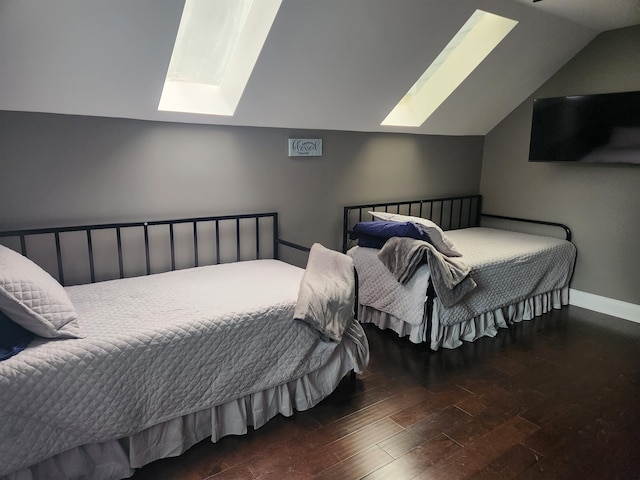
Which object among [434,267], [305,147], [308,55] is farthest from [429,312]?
[308,55]

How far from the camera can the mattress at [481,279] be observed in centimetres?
279

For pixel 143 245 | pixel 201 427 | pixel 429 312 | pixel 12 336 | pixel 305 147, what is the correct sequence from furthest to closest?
pixel 305 147, pixel 429 312, pixel 143 245, pixel 201 427, pixel 12 336

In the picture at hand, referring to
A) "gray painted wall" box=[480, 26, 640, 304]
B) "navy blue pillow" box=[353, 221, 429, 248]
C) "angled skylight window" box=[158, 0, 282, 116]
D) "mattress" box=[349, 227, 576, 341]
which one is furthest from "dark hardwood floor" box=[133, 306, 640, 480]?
"angled skylight window" box=[158, 0, 282, 116]

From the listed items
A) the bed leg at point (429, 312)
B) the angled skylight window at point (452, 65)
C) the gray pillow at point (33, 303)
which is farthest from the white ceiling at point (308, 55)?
the bed leg at point (429, 312)

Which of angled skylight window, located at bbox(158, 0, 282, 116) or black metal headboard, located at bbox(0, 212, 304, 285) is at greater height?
angled skylight window, located at bbox(158, 0, 282, 116)

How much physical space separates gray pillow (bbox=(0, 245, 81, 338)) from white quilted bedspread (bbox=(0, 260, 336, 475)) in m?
0.06

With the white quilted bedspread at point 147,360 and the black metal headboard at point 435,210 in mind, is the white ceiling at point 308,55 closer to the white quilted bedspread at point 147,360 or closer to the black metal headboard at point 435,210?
the black metal headboard at point 435,210

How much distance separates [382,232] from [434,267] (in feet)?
1.55

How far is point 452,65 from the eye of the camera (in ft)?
10.8

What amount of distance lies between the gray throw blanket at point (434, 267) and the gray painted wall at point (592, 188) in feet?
4.89

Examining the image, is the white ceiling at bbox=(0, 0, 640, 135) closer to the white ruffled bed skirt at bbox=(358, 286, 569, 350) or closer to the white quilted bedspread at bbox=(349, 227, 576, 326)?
the white quilted bedspread at bbox=(349, 227, 576, 326)

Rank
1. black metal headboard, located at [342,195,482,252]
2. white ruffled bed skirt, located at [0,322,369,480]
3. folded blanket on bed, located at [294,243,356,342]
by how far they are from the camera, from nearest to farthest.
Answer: white ruffled bed skirt, located at [0,322,369,480], folded blanket on bed, located at [294,243,356,342], black metal headboard, located at [342,195,482,252]

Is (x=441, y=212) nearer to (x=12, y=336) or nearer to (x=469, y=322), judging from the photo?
(x=469, y=322)

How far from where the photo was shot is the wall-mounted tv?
3.09 m
